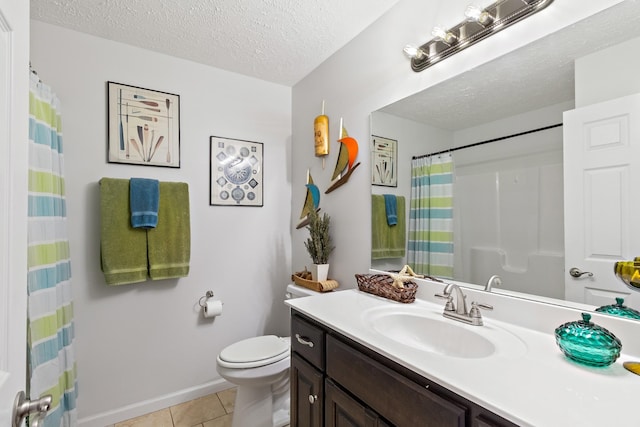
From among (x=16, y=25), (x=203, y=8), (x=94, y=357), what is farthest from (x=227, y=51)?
(x=94, y=357)

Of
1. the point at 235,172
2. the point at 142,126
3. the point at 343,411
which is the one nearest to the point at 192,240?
the point at 235,172

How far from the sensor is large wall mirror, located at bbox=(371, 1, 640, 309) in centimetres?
101

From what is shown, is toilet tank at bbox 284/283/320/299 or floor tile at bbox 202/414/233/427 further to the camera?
toilet tank at bbox 284/283/320/299

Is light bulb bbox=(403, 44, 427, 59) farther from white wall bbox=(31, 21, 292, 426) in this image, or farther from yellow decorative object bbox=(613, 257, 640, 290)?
white wall bbox=(31, 21, 292, 426)

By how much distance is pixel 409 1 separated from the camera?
154cm

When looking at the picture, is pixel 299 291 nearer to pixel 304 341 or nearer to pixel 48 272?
pixel 304 341

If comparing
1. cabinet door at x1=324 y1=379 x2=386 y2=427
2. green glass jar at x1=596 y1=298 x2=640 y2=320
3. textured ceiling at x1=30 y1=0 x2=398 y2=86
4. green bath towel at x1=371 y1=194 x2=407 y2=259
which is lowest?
cabinet door at x1=324 y1=379 x2=386 y2=427

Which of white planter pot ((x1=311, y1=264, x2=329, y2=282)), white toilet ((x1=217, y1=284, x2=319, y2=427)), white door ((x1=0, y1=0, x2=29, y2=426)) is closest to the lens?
white door ((x1=0, y1=0, x2=29, y2=426))

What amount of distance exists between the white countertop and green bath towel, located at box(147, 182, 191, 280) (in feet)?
4.51

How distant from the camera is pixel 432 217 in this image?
1.49 m

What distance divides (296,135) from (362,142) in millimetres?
832

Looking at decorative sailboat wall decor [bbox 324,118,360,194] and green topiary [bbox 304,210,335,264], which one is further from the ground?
decorative sailboat wall decor [bbox 324,118,360,194]

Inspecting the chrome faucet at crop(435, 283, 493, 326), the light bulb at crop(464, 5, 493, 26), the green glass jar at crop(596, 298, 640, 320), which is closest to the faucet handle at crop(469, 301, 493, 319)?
the chrome faucet at crop(435, 283, 493, 326)

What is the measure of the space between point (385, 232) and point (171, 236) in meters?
1.36
